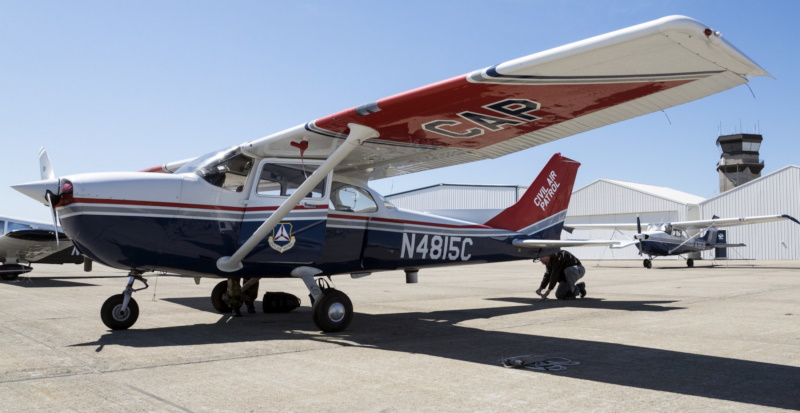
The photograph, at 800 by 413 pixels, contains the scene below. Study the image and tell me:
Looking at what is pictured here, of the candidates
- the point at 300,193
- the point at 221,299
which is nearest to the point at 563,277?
the point at 221,299

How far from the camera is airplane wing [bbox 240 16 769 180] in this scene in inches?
169

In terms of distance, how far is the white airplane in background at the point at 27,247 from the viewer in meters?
15.3

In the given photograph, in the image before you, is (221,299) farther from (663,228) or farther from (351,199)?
(663,228)

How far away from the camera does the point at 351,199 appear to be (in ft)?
26.6

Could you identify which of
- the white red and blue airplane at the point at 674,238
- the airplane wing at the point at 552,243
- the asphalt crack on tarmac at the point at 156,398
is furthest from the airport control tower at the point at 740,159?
the asphalt crack on tarmac at the point at 156,398

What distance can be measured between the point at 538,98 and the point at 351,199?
135 inches

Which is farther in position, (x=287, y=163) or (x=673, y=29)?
(x=287, y=163)

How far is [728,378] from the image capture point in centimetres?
437

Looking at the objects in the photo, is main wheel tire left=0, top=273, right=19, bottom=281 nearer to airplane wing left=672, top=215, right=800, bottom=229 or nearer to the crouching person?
the crouching person

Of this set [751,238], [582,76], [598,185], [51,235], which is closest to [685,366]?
[582,76]

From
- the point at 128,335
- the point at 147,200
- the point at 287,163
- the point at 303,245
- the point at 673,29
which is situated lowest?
the point at 128,335

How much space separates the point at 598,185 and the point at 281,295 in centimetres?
4496

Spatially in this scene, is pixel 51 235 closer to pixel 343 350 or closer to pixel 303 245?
pixel 303 245

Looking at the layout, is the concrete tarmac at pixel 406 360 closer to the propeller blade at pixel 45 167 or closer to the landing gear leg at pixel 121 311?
the landing gear leg at pixel 121 311
